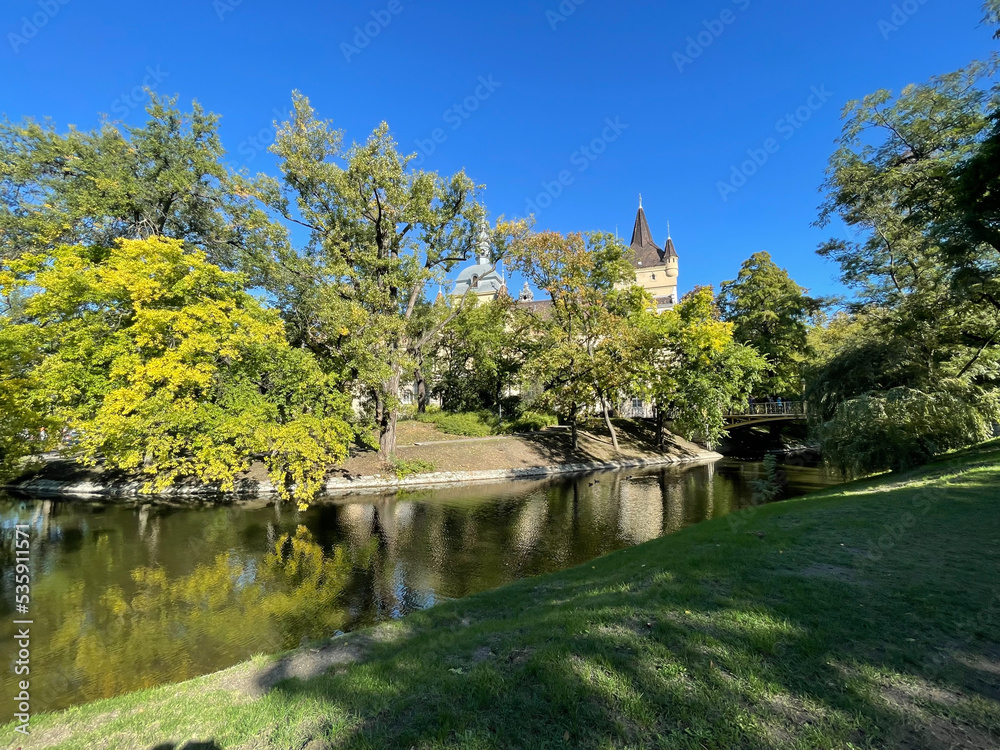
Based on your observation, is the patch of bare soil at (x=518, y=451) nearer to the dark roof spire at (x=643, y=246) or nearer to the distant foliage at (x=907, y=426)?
the distant foliage at (x=907, y=426)

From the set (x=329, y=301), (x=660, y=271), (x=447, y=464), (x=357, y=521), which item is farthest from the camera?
(x=660, y=271)

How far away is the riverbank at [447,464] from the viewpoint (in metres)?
20.0

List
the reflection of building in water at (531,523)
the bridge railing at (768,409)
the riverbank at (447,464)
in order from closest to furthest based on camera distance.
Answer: the reflection of building in water at (531,523)
the riverbank at (447,464)
the bridge railing at (768,409)

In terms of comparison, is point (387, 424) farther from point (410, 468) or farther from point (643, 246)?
point (643, 246)

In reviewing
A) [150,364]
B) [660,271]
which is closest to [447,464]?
[150,364]

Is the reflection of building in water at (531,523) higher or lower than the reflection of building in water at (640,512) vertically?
lower

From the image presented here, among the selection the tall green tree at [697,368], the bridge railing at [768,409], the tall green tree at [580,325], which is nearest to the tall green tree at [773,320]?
the bridge railing at [768,409]

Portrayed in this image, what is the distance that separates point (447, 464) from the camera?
2488cm

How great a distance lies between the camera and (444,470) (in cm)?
2408

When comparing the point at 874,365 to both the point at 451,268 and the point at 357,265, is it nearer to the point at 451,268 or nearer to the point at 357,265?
the point at 451,268

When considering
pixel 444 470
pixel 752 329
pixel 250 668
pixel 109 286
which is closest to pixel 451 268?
pixel 444 470

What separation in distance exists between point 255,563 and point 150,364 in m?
7.82

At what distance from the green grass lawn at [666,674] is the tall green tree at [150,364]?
1237 cm

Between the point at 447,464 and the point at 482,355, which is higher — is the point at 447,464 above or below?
below
